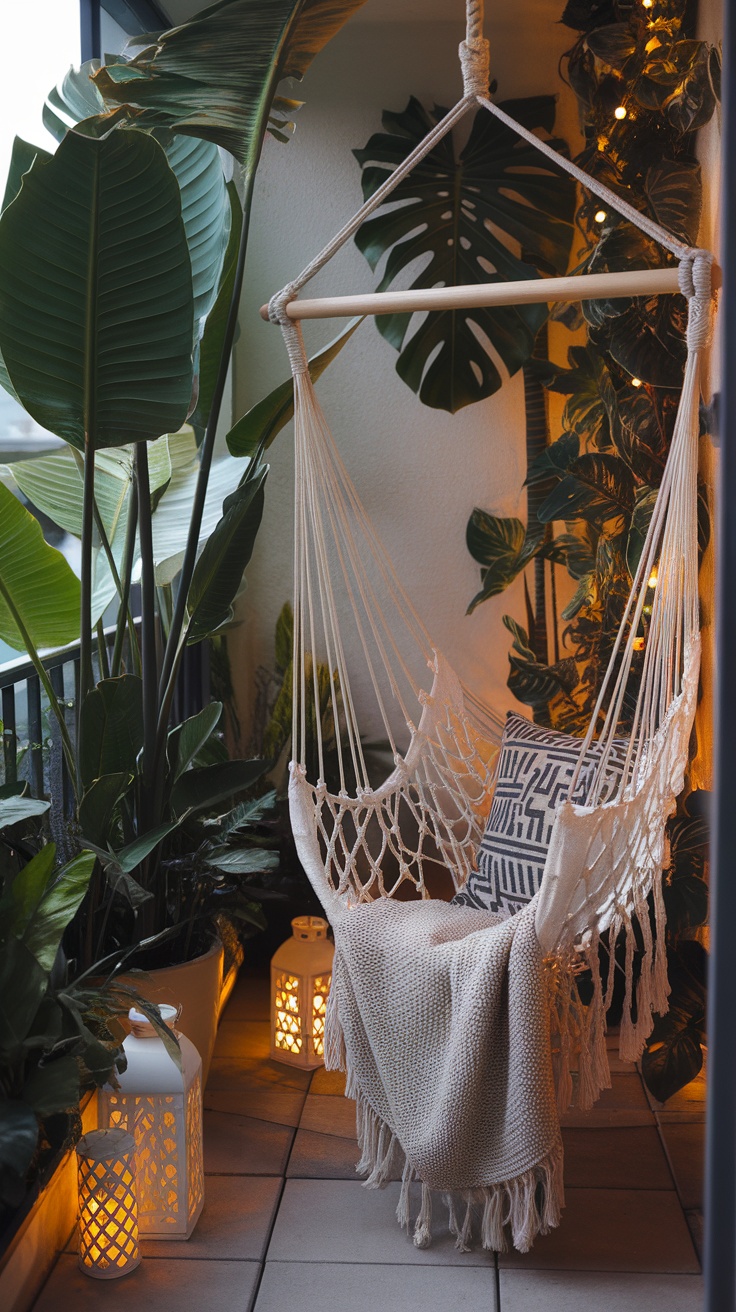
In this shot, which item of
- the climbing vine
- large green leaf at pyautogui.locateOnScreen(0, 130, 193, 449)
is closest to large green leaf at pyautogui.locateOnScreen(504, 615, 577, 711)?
the climbing vine

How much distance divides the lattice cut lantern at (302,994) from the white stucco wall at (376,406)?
859 mm

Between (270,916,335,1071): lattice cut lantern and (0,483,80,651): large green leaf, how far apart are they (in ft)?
2.58

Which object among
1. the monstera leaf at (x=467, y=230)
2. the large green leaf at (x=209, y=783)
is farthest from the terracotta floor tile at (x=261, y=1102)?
the monstera leaf at (x=467, y=230)

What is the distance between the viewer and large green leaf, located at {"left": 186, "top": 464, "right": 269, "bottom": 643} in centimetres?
180

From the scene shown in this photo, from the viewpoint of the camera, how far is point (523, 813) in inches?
78.4

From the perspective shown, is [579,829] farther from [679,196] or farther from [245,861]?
[679,196]

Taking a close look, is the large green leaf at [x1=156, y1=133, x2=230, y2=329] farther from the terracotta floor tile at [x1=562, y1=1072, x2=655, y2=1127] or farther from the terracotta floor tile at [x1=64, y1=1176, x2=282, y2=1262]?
the terracotta floor tile at [x1=562, y1=1072, x2=655, y2=1127]

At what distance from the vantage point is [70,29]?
2.29m

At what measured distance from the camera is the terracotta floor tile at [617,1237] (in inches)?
61.6

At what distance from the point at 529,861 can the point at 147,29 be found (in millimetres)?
2085

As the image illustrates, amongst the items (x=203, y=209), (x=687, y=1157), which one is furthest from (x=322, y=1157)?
(x=203, y=209)

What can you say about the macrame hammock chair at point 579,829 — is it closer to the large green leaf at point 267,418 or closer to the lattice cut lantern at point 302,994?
the large green leaf at point 267,418

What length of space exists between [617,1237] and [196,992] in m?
0.79

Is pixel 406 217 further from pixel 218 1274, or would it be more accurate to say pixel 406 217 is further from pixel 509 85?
pixel 218 1274
